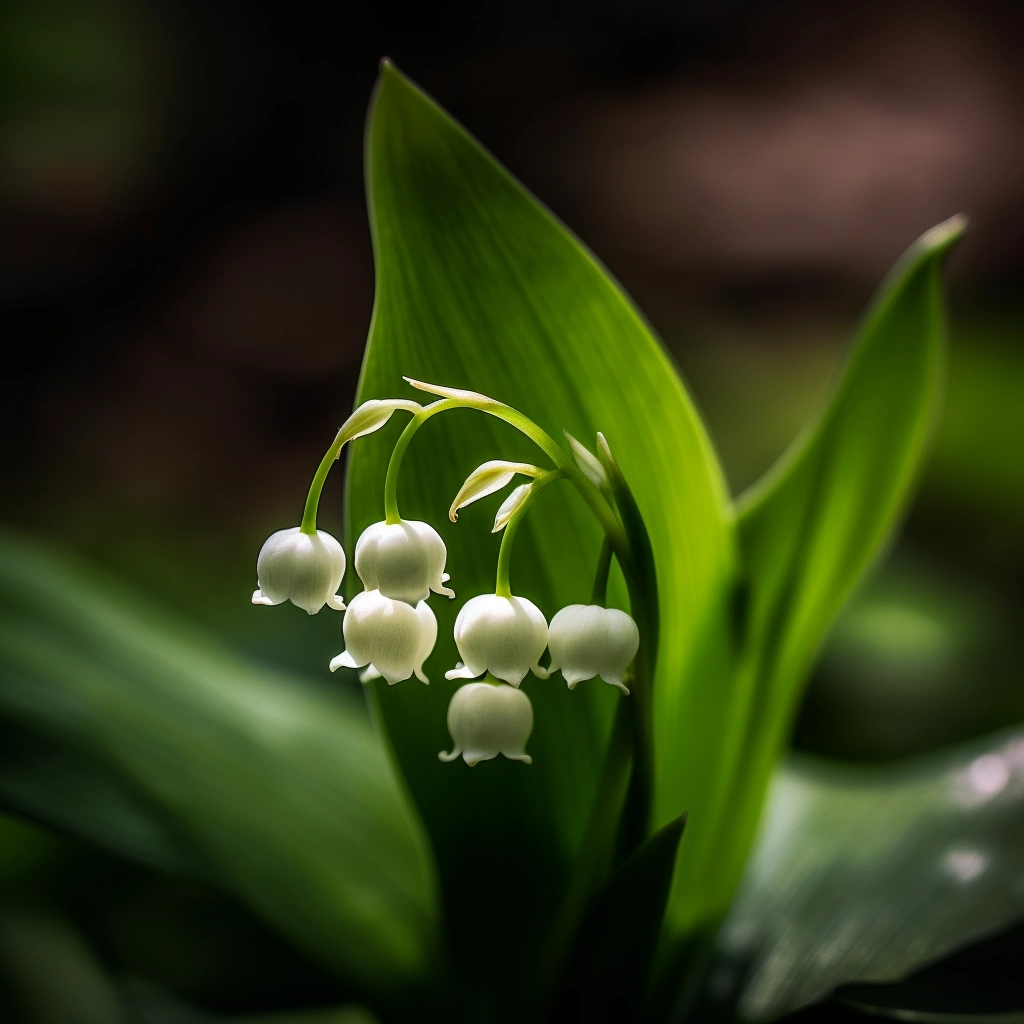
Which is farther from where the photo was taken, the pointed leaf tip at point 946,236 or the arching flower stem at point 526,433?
the pointed leaf tip at point 946,236

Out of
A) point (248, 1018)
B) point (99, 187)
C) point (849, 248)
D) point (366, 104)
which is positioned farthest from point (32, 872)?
point (849, 248)

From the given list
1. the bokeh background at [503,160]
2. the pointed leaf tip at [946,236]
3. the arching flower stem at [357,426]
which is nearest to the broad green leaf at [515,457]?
the arching flower stem at [357,426]

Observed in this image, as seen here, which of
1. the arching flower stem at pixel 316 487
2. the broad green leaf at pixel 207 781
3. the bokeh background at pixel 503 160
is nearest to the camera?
the arching flower stem at pixel 316 487

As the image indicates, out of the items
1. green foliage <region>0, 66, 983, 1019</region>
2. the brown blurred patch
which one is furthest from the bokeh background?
green foliage <region>0, 66, 983, 1019</region>

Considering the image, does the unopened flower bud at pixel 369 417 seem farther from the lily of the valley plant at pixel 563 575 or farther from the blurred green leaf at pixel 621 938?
the blurred green leaf at pixel 621 938

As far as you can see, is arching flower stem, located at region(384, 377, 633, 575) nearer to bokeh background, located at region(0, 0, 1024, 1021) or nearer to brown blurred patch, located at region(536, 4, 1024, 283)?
bokeh background, located at region(0, 0, 1024, 1021)

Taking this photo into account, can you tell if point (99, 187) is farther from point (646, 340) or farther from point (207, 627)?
point (646, 340)
